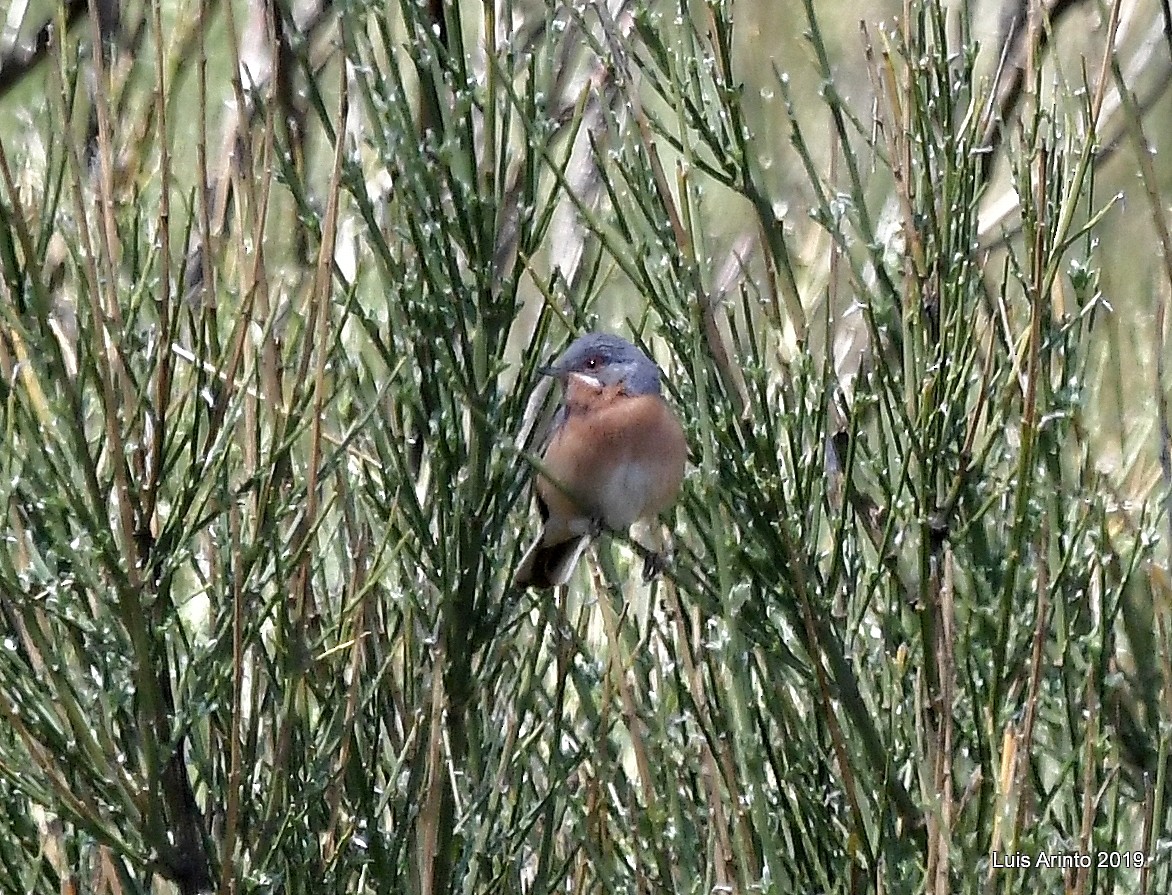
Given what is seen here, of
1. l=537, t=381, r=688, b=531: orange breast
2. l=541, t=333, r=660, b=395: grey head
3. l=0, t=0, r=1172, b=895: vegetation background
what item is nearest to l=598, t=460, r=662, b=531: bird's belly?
l=537, t=381, r=688, b=531: orange breast

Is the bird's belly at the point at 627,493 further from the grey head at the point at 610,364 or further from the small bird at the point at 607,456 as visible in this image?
the grey head at the point at 610,364

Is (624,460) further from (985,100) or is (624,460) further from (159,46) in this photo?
(159,46)

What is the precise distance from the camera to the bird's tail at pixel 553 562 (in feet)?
12.4

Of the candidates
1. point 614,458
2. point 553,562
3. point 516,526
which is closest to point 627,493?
point 614,458

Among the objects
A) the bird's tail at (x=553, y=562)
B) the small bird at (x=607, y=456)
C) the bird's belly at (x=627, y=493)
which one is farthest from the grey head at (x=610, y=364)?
the bird's tail at (x=553, y=562)

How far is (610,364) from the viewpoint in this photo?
3920 mm

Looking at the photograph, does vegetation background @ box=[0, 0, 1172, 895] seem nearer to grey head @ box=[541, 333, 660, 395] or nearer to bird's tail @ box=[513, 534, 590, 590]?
bird's tail @ box=[513, 534, 590, 590]

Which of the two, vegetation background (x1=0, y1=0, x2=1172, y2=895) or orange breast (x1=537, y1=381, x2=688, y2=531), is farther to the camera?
orange breast (x1=537, y1=381, x2=688, y2=531)

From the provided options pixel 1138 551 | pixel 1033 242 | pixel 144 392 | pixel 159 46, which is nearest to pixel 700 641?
pixel 1138 551

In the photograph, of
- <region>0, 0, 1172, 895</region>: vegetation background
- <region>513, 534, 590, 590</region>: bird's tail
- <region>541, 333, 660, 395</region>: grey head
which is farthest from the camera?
<region>513, 534, 590, 590</region>: bird's tail

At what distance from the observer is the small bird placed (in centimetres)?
382

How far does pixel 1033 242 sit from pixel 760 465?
0.57m

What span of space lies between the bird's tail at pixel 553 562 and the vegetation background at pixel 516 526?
0.28 meters

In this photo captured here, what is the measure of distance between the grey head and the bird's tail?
0.39 meters
